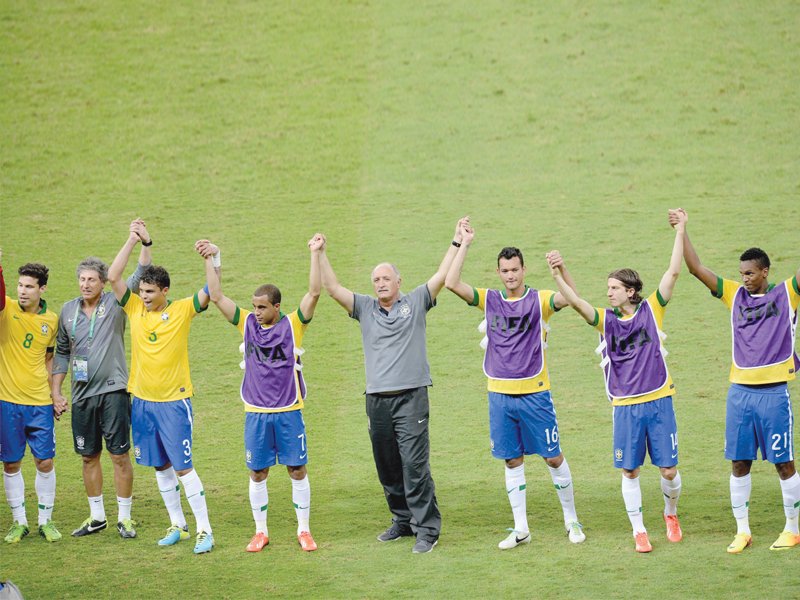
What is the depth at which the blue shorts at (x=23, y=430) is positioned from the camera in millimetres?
9375

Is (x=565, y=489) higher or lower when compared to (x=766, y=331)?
lower

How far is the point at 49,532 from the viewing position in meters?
9.38

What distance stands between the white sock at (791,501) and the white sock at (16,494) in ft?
20.8

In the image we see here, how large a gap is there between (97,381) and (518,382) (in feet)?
11.7

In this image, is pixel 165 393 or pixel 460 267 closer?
pixel 460 267

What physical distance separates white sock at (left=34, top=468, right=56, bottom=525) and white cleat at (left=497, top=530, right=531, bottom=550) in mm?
3867

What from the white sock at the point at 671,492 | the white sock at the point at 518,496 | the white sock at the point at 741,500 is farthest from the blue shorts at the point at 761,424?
the white sock at the point at 518,496

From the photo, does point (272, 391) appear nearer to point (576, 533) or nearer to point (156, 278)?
point (156, 278)

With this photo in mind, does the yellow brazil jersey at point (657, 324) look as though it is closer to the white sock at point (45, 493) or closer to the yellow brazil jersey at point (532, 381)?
the yellow brazil jersey at point (532, 381)

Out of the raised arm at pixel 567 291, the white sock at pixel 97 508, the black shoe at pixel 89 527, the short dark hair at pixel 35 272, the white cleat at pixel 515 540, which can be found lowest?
the white cleat at pixel 515 540

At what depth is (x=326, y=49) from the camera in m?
22.7

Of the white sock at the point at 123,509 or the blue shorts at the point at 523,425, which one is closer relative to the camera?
the blue shorts at the point at 523,425

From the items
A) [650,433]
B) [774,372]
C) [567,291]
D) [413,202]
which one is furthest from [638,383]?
[413,202]

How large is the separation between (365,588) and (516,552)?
1351 millimetres
